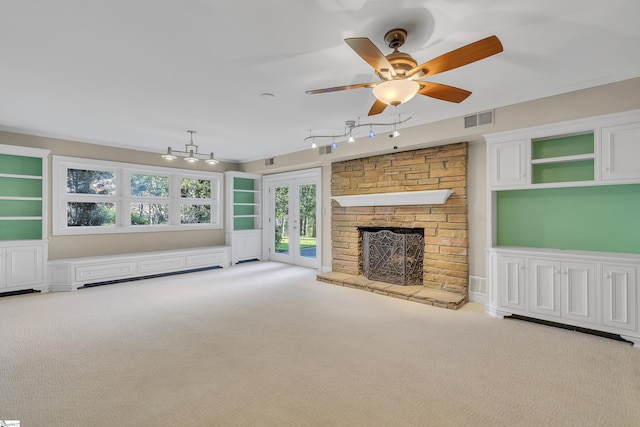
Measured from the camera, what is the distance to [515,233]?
3.99 m

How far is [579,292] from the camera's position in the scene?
325cm

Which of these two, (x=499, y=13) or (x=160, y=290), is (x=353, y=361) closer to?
(x=499, y=13)

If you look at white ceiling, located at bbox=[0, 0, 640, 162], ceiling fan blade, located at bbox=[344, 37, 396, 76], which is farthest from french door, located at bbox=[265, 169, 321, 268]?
ceiling fan blade, located at bbox=[344, 37, 396, 76]

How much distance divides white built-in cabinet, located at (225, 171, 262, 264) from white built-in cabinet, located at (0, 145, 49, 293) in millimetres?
3371

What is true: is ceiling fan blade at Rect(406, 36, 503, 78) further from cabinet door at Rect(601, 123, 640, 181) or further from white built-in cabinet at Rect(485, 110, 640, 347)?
cabinet door at Rect(601, 123, 640, 181)

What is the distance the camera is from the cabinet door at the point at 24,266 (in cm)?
457

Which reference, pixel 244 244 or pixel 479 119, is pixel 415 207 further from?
pixel 244 244

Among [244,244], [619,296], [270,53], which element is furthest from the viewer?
[244,244]

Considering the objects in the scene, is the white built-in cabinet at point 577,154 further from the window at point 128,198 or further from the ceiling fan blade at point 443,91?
the window at point 128,198

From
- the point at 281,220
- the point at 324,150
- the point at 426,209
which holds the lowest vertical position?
the point at 281,220

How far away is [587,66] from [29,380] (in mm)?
5389

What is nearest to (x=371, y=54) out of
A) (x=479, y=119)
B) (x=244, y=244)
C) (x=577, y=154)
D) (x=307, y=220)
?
(x=479, y=119)

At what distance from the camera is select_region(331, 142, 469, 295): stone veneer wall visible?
4.41 meters

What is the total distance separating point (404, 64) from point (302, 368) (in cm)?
246
